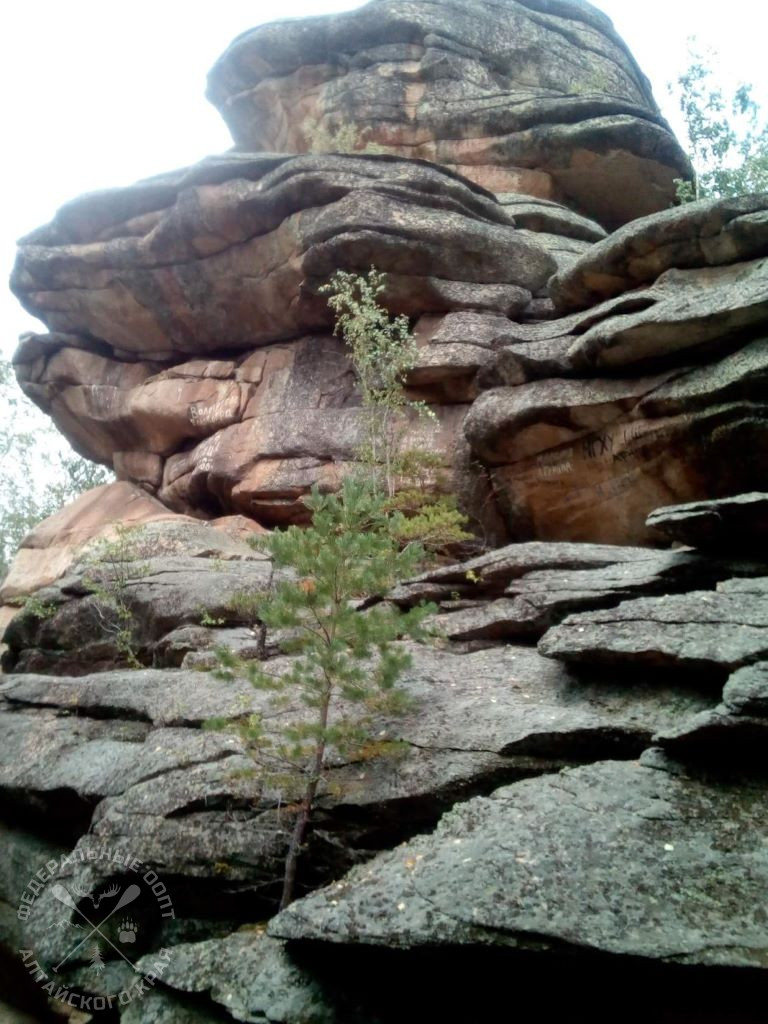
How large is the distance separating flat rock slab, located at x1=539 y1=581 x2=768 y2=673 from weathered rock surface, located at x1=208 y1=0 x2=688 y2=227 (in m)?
13.9

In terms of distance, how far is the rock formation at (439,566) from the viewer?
481 centimetres

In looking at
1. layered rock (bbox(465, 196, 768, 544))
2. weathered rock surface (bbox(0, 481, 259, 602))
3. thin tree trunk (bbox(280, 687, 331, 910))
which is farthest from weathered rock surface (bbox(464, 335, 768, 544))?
thin tree trunk (bbox(280, 687, 331, 910))

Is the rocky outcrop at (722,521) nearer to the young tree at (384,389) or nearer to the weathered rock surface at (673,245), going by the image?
the young tree at (384,389)

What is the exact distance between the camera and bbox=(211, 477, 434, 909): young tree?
20.4 feet

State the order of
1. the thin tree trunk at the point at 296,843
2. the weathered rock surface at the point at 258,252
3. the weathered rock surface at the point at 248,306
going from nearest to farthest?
the thin tree trunk at the point at 296,843, the weathered rock surface at the point at 248,306, the weathered rock surface at the point at 258,252

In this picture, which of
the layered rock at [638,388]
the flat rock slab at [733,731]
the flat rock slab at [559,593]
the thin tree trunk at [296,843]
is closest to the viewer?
the flat rock slab at [733,731]

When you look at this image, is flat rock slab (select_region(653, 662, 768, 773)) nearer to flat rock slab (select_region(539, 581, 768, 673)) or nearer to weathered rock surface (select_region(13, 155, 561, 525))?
flat rock slab (select_region(539, 581, 768, 673))

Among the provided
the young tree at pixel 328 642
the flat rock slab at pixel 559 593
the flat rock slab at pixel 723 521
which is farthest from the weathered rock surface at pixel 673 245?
the young tree at pixel 328 642

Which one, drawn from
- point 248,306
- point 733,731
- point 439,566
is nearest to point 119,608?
point 439,566

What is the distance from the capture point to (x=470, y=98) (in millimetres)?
19562

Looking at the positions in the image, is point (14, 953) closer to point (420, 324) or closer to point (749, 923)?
point (749, 923)

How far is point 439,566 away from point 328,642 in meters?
5.08

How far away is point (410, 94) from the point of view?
65.4 ft

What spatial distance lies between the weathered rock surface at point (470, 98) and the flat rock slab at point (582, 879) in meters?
15.9
